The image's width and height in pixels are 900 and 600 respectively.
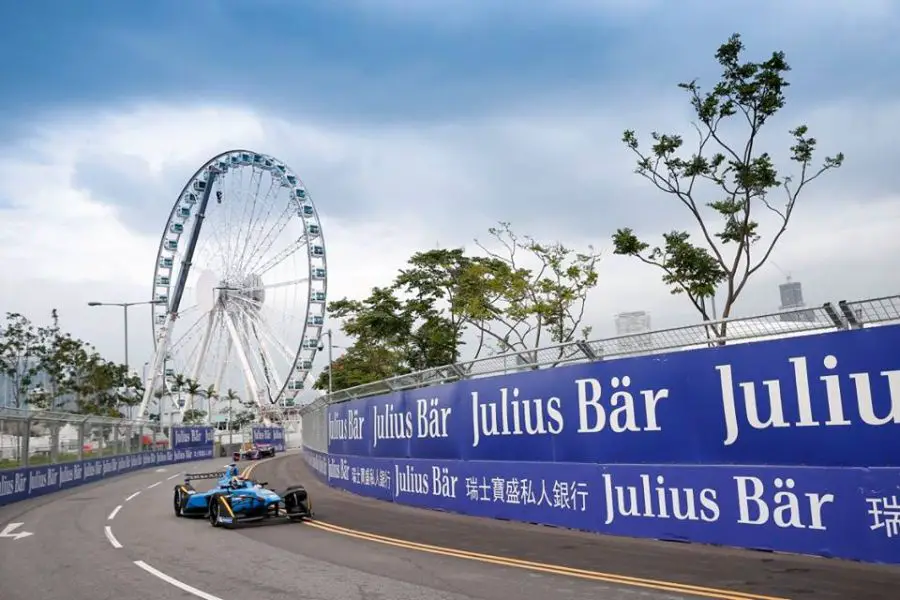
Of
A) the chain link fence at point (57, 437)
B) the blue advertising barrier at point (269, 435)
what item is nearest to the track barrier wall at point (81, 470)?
the chain link fence at point (57, 437)

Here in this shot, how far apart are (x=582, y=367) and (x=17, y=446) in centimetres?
2120

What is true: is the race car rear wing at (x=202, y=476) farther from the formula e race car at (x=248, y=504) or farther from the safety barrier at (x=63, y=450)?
the safety barrier at (x=63, y=450)

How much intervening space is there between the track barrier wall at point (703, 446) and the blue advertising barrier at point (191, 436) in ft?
151

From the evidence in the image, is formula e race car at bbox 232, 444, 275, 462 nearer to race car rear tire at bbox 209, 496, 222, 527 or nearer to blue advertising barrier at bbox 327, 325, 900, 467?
race car rear tire at bbox 209, 496, 222, 527

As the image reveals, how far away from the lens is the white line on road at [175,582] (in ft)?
27.9

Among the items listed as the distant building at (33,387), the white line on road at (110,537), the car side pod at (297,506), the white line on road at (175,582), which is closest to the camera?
the white line on road at (175,582)

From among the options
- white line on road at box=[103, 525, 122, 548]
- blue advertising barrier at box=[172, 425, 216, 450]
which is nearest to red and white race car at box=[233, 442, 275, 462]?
blue advertising barrier at box=[172, 425, 216, 450]

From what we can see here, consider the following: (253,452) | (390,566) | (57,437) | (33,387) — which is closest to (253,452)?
(253,452)

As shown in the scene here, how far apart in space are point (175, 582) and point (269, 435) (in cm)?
5711

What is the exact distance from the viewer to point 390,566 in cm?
989

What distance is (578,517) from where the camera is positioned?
1255cm

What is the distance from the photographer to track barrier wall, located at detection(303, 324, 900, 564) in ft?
29.2

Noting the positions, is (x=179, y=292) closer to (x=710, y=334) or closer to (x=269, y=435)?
(x=269, y=435)

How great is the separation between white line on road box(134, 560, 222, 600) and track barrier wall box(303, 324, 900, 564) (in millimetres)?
6093
